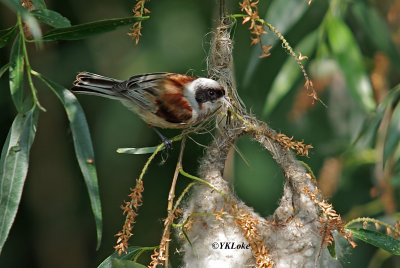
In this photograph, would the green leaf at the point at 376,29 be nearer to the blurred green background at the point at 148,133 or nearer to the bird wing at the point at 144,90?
the blurred green background at the point at 148,133

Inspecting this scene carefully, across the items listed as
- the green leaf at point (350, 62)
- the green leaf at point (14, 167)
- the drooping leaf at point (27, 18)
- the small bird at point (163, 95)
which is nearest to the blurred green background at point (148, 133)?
the green leaf at point (350, 62)

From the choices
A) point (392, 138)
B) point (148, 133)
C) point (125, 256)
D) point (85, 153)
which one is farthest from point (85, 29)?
point (148, 133)

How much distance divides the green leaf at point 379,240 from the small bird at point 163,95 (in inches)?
22.9

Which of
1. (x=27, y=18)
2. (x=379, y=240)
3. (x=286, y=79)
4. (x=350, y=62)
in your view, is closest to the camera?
(x=27, y=18)

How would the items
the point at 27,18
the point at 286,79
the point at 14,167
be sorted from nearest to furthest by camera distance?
the point at 27,18 → the point at 14,167 → the point at 286,79

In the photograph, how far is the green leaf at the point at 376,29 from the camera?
7.43 ft

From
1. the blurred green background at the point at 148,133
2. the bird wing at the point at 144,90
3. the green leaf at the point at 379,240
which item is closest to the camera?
the green leaf at the point at 379,240

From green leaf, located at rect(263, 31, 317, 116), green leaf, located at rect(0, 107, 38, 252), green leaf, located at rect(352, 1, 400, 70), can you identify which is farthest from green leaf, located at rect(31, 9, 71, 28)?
green leaf, located at rect(352, 1, 400, 70)

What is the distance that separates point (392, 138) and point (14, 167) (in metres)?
1.24

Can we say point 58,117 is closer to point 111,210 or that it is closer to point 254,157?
point 111,210

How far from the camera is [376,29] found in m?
2.29

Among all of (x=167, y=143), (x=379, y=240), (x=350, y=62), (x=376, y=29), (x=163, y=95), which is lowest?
(x=379, y=240)

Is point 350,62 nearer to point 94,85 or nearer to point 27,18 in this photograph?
point 94,85

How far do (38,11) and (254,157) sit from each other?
77.9 inches
